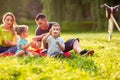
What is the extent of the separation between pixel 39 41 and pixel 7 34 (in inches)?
31.1

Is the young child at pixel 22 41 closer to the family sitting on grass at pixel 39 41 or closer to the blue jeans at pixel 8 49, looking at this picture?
the family sitting on grass at pixel 39 41

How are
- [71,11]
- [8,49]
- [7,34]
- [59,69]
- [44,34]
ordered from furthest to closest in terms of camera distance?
[71,11], [7,34], [8,49], [44,34], [59,69]

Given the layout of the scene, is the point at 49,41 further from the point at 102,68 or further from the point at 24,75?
the point at 24,75

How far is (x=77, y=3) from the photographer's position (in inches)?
1065

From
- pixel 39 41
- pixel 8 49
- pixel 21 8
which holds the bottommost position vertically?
pixel 21 8

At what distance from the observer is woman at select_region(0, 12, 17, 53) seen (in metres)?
10.2

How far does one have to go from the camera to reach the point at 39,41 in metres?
10.3

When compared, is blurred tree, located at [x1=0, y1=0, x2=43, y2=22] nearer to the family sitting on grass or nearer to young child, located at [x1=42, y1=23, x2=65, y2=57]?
the family sitting on grass

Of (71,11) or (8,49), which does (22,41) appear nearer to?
(8,49)

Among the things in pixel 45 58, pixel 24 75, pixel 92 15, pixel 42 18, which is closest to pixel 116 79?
pixel 24 75

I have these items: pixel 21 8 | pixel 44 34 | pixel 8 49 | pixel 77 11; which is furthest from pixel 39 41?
pixel 21 8

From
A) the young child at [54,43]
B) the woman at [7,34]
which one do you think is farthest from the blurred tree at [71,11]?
the young child at [54,43]

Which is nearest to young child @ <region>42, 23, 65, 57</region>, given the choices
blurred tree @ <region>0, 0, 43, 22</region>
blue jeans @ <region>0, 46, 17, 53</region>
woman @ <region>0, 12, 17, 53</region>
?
blue jeans @ <region>0, 46, 17, 53</region>

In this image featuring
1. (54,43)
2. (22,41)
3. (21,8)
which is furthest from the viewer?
(21,8)
